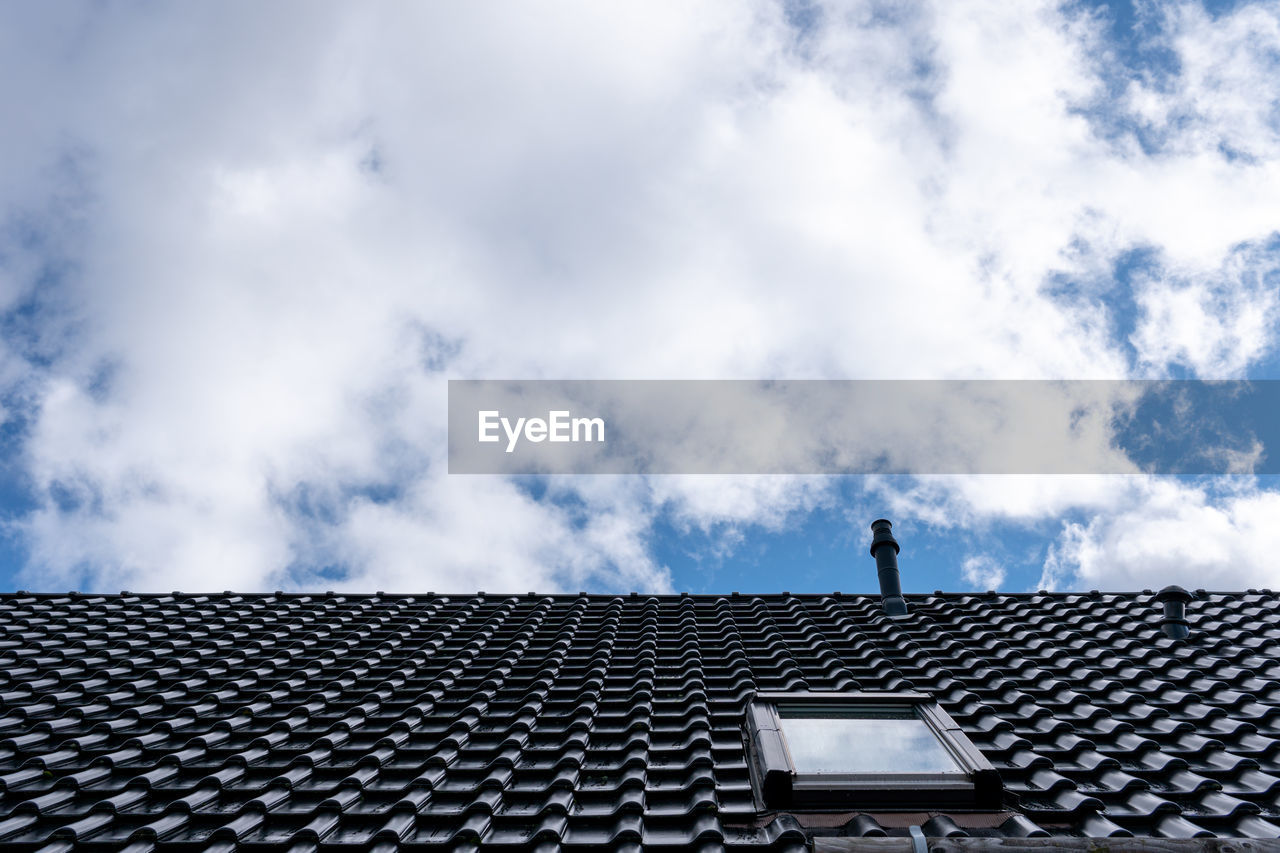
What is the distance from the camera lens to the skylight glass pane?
181 inches

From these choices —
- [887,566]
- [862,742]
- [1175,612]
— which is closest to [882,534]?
[887,566]

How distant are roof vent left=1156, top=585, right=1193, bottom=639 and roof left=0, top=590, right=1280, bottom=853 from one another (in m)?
0.15

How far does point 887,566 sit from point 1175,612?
9.31ft

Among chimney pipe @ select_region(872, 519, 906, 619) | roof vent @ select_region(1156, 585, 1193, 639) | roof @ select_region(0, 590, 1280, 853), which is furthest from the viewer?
chimney pipe @ select_region(872, 519, 906, 619)

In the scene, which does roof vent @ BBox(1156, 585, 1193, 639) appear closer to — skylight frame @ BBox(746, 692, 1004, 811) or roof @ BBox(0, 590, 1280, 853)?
roof @ BBox(0, 590, 1280, 853)

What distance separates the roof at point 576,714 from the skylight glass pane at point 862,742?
356 millimetres

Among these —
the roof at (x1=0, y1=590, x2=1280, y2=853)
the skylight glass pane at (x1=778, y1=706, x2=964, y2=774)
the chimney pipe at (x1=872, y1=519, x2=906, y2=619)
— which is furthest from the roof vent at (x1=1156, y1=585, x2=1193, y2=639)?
the skylight glass pane at (x1=778, y1=706, x2=964, y2=774)

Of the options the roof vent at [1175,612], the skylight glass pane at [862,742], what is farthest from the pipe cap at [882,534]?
the skylight glass pane at [862,742]

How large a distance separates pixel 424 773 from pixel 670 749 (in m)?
1.59

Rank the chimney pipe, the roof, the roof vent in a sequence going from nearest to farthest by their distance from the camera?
the roof → the roof vent → the chimney pipe

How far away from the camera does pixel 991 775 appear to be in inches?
173

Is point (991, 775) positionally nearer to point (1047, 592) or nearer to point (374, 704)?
point (374, 704)

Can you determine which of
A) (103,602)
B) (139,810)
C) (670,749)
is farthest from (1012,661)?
(103,602)

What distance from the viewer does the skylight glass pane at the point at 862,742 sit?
461cm
